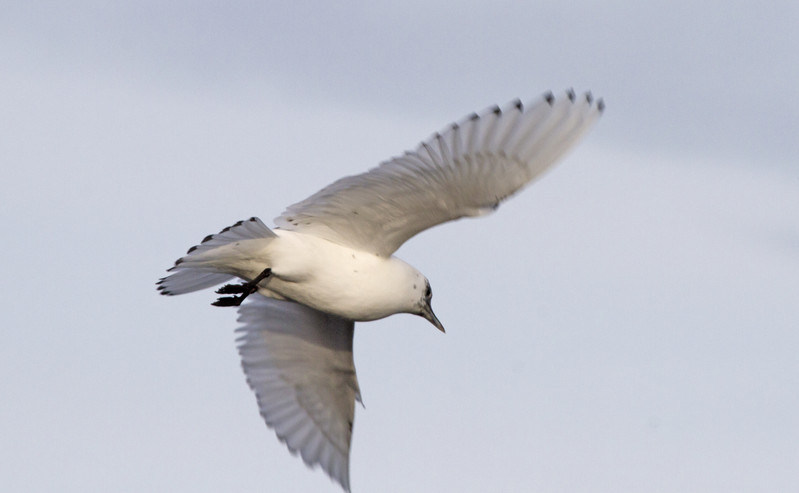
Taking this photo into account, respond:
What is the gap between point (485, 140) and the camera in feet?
32.6

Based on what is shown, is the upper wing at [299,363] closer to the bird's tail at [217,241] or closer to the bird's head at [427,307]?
the bird's head at [427,307]

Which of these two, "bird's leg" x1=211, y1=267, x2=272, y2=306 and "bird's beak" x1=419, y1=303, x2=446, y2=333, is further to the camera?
"bird's beak" x1=419, y1=303, x2=446, y2=333

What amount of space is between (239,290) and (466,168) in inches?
94.2

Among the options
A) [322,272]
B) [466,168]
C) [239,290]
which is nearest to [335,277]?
[322,272]

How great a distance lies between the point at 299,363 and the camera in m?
13.0

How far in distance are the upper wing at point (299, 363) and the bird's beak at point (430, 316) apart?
48.0 inches

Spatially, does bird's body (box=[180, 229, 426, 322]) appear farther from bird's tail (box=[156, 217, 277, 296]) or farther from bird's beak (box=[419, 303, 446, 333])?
bird's beak (box=[419, 303, 446, 333])

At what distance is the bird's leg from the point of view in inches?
435

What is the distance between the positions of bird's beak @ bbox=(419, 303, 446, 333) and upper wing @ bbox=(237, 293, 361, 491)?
1.22 meters

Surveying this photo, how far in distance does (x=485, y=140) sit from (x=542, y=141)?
0.41 m

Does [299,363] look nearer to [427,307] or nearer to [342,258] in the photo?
[427,307]

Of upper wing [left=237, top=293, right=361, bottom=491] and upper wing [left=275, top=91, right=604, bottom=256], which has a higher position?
upper wing [left=275, top=91, right=604, bottom=256]

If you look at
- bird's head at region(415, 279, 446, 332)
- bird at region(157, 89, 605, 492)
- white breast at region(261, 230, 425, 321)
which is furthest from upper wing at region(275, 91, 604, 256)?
bird's head at region(415, 279, 446, 332)

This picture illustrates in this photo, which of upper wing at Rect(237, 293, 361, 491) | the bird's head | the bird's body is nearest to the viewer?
the bird's body
